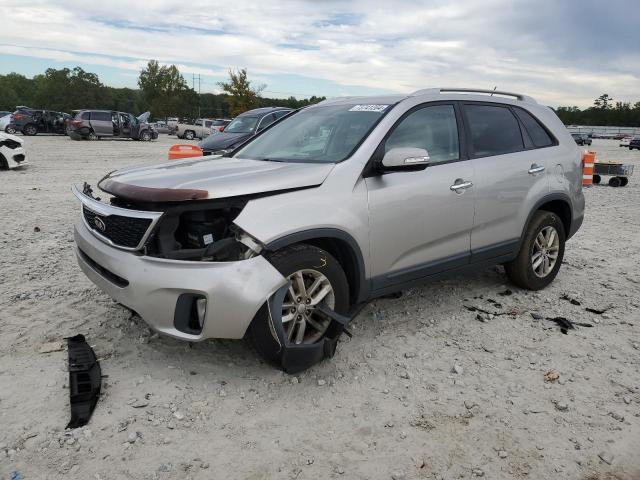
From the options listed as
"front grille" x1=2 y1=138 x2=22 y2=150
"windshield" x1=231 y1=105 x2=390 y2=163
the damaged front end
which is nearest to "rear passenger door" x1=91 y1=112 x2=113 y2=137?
"front grille" x1=2 y1=138 x2=22 y2=150

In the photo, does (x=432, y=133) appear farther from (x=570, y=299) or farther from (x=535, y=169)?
(x=570, y=299)

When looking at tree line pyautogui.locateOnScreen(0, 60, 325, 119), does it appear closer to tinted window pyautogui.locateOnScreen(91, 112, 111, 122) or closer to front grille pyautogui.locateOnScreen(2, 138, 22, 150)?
tinted window pyautogui.locateOnScreen(91, 112, 111, 122)

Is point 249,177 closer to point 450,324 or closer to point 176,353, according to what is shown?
point 176,353

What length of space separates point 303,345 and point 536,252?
2.87 m

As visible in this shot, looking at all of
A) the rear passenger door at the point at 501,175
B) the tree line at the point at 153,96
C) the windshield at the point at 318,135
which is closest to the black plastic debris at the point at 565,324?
the rear passenger door at the point at 501,175

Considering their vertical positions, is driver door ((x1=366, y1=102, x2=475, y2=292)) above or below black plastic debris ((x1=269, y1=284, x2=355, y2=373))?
above

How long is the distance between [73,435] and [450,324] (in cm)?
284

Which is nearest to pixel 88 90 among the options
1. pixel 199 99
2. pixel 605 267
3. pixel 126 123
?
pixel 199 99

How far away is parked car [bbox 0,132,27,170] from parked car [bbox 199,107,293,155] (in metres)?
4.78

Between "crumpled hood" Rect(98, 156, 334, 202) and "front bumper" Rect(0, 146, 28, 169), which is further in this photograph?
"front bumper" Rect(0, 146, 28, 169)

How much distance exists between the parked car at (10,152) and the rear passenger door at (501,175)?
13067 millimetres

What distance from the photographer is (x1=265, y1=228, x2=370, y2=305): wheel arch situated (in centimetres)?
325

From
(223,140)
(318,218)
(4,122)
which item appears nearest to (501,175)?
(318,218)

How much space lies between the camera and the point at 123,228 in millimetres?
3191
